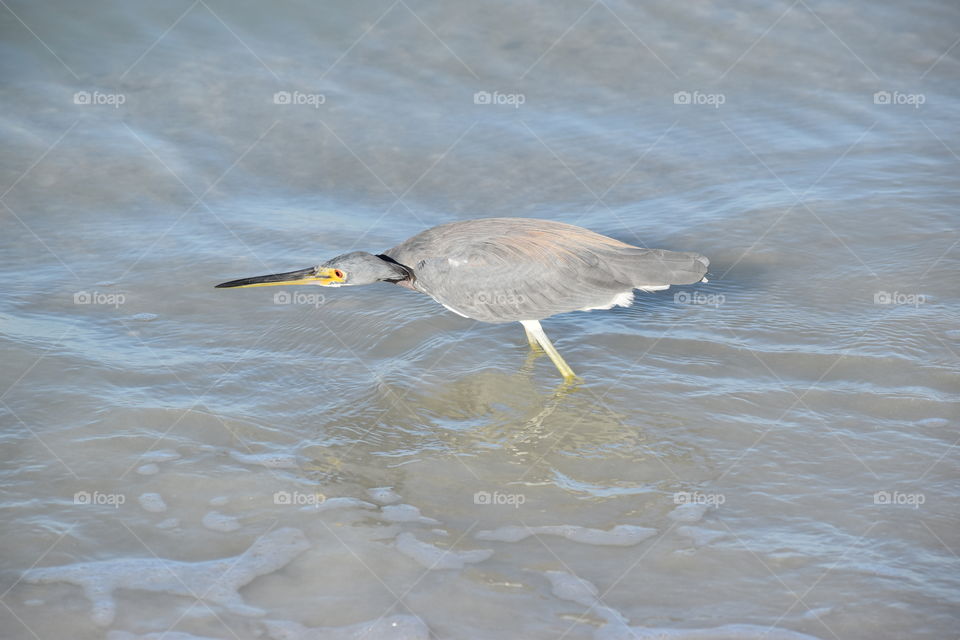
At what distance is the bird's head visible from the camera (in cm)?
725

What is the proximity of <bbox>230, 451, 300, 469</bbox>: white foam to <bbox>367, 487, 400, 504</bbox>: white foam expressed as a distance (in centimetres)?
55

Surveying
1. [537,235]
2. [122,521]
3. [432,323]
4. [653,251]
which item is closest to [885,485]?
[653,251]

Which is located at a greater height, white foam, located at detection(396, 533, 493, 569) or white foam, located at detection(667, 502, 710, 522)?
white foam, located at detection(667, 502, 710, 522)

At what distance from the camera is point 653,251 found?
7.23 m
